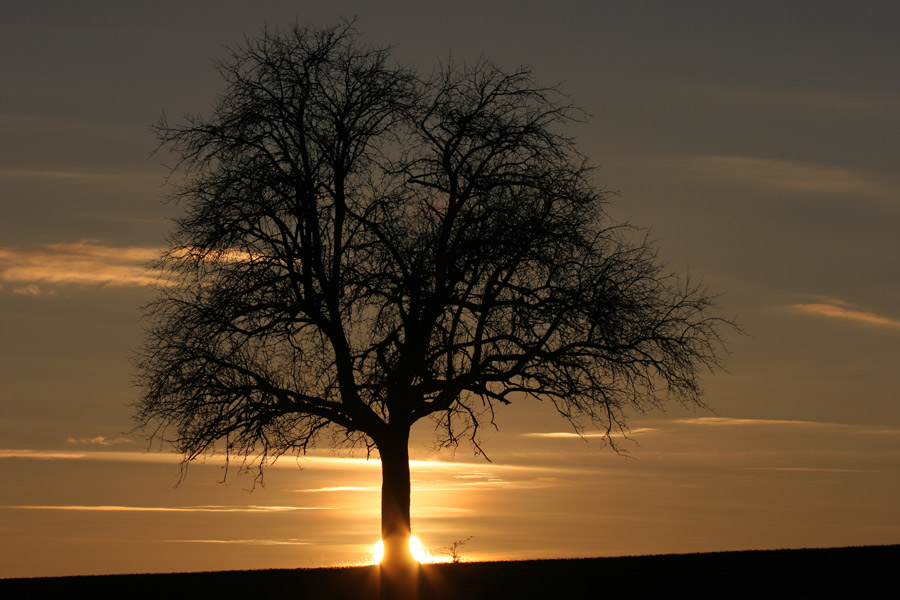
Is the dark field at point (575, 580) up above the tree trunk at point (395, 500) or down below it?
below

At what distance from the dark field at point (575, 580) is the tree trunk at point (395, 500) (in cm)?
53

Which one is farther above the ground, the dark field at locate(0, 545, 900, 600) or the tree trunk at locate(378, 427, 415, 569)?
the tree trunk at locate(378, 427, 415, 569)

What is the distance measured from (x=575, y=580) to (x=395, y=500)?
3425 millimetres

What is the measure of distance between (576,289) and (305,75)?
6361 millimetres

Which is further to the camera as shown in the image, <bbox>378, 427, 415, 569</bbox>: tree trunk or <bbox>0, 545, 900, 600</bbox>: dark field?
<bbox>378, 427, 415, 569</bbox>: tree trunk

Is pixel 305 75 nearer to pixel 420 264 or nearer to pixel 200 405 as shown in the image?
pixel 420 264

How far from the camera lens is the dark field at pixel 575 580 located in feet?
56.1

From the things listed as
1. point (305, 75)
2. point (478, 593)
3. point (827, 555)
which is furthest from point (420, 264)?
point (827, 555)

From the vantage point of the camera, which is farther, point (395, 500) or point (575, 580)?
→ point (395, 500)

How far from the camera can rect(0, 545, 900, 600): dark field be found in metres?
17.1

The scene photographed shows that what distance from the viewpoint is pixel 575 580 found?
18.2 m

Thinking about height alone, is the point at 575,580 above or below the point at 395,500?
below

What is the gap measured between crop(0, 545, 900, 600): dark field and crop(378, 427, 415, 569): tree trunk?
53cm

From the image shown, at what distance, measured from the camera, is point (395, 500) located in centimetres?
1911
